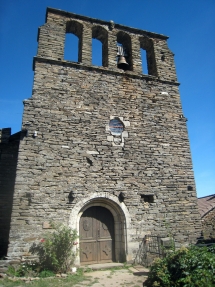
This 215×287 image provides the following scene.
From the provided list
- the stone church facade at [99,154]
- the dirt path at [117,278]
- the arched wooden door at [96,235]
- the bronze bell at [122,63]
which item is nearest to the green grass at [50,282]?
the dirt path at [117,278]

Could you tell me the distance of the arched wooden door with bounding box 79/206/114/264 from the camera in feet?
22.0

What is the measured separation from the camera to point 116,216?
7113 mm

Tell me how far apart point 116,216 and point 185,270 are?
3404 millimetres

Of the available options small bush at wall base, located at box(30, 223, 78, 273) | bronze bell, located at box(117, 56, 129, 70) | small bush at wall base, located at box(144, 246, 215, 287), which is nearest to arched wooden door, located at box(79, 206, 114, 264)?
small bush at wall base, located at box(30, 223, 78, 273)

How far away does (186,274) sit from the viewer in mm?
3771

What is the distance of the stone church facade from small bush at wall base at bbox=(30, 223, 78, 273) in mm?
287

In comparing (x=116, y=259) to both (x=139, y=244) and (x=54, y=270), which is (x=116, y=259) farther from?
(x=54, y=270)

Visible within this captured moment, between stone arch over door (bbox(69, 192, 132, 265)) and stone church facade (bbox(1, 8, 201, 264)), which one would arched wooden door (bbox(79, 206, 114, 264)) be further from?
stone arch over door (bbox(69, 192, 132, 265))

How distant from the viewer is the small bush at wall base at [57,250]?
228 inches

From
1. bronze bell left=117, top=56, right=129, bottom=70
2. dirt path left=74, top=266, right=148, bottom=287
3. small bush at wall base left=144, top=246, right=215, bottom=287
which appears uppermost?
bronze bell left=117, top=56, right=129, bottom=70

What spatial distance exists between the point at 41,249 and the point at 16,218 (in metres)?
1.06

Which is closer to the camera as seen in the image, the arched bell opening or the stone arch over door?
the stone arch over door

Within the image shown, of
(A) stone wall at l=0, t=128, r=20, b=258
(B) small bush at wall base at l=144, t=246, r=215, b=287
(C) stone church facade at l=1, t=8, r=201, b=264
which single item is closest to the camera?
(B) small bush at wall base at l=144, t=246, r=215, b=287

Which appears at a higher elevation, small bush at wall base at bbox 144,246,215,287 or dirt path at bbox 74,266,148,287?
small bush at wall base at bbox 144,246,215,287
